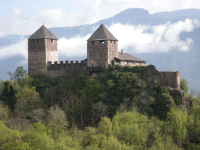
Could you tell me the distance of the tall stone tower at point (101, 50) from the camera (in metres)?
42.5

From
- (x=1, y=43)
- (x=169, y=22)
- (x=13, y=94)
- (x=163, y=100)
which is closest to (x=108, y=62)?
(x=163, y=100)

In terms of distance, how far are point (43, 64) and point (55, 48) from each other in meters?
3.69

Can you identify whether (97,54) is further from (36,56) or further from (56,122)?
(56,122)

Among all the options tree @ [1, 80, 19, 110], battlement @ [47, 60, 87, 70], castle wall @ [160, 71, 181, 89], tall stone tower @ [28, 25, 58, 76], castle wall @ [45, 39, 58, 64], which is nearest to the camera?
castle wall @ [160, 71, 181, 89]

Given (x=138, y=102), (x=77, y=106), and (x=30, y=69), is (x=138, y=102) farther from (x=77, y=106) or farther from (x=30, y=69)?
(x=30, y=69)

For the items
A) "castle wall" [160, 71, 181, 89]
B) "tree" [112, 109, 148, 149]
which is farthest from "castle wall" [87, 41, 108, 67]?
"tree" [112, 109, 148, 149]

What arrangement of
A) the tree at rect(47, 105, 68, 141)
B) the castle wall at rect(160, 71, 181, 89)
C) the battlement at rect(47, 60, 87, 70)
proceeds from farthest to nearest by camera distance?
1. the battlement at rect(47, 60, 87, 70)
2. the castle wall at rect(160, 71, 181, 89)
3. the tree at rect(47, 105, 68, 141)

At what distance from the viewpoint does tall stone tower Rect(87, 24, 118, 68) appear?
42.5 metres

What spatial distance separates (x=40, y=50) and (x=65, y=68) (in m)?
5.25

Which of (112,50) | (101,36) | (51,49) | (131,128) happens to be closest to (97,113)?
(131,128)

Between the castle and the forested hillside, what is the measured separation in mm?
1195

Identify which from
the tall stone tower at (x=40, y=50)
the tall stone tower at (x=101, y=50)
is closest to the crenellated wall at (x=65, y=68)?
the tall stone tower at (x=40, y=50)

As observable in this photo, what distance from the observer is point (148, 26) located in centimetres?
18375

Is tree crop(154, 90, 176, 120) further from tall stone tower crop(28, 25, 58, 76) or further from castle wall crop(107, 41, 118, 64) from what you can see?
tall stone tower crop(28, 25, 58, 76)
